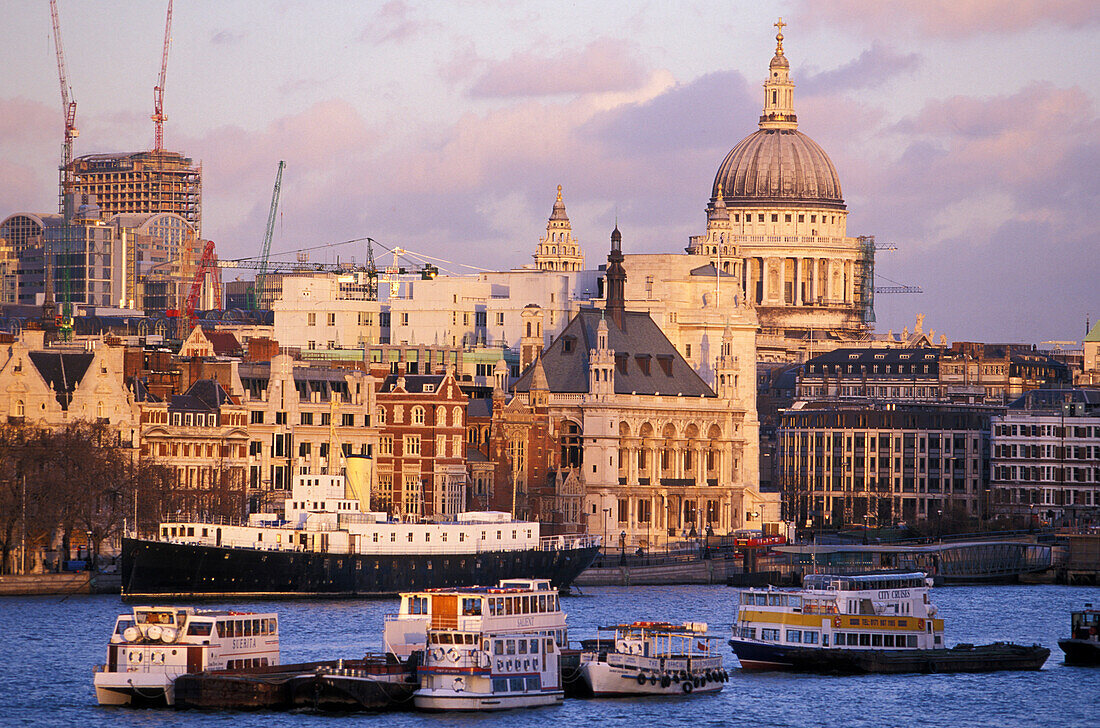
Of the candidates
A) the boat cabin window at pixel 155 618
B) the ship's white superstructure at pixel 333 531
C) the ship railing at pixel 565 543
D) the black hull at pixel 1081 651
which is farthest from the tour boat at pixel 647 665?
the ship railing at pixel 565 543

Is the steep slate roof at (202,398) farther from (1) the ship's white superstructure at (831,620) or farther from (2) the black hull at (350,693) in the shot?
(2) the black hull at (350,693)

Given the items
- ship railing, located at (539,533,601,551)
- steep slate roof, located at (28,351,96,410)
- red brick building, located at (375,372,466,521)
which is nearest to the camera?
ship railing, located at (539,533,601,551)

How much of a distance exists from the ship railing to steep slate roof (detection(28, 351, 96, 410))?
3332cm

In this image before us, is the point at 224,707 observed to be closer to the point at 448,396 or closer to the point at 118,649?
the point at 118,649

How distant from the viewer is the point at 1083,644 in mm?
131750

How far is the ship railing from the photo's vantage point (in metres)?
168

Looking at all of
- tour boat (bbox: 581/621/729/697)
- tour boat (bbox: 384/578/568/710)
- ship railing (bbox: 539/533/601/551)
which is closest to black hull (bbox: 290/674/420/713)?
tour boat (bbox: 384/578/568/710)

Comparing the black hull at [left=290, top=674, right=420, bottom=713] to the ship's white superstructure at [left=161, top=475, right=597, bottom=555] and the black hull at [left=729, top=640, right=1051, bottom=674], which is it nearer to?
the black hull at [left=729, top=640, right=1051, bottom=674]

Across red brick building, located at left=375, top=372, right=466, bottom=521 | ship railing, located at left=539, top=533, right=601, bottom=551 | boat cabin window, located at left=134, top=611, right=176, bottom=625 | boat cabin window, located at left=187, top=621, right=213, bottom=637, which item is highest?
red brick building, located at left=375, top=372, right=466, bottom=521

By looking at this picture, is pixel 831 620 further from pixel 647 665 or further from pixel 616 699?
pixel 616 699

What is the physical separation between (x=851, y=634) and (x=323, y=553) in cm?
3947

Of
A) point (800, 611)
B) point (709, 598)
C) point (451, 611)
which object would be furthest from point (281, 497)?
point (451, 611)

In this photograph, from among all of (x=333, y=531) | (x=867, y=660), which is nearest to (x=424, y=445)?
(x=333, y=531)

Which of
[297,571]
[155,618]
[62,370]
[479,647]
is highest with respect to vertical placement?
[62,370]
